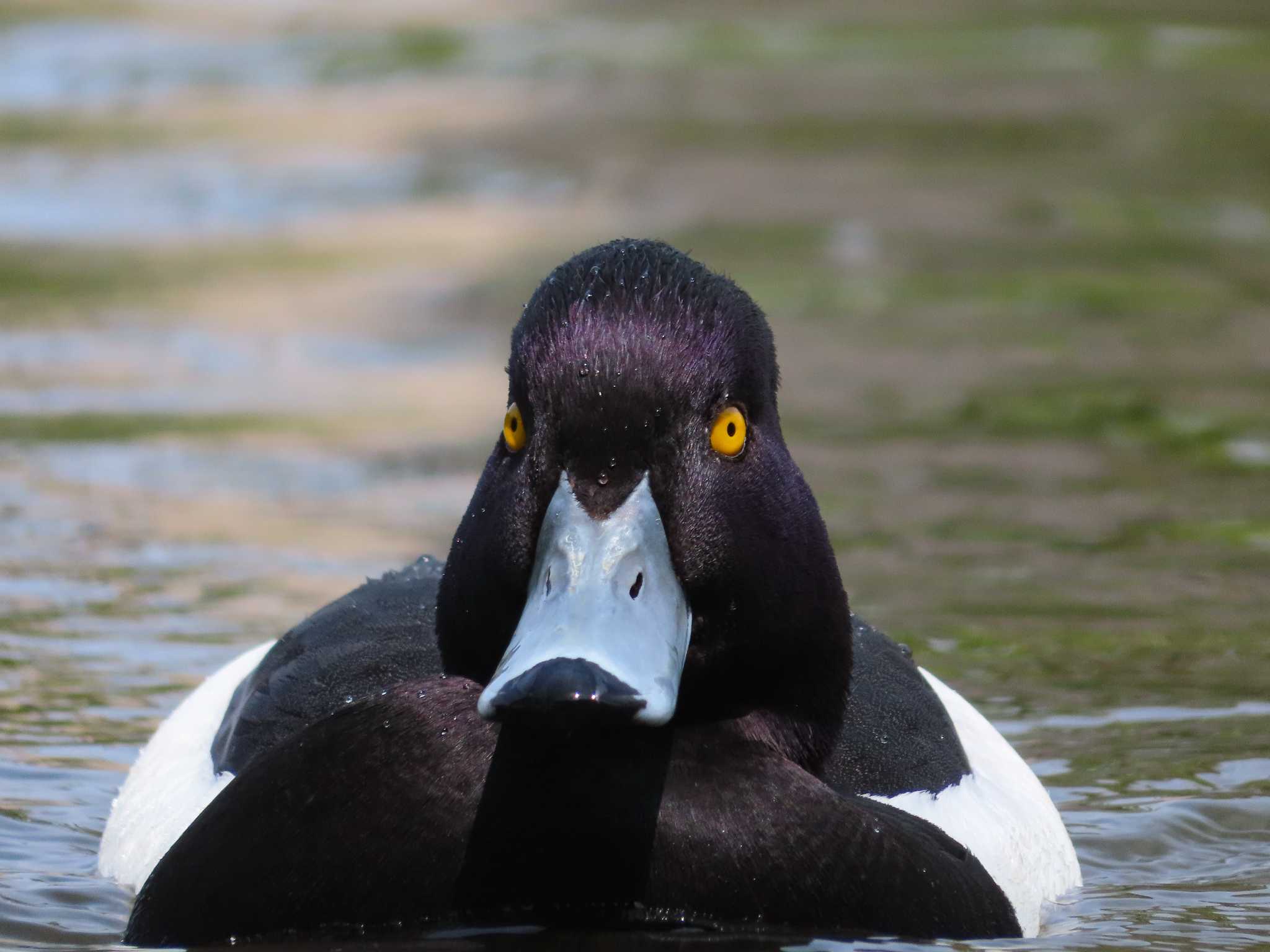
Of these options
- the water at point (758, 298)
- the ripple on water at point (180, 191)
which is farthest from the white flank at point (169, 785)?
the ripple on water at point (180, 191)

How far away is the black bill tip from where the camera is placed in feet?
13.0

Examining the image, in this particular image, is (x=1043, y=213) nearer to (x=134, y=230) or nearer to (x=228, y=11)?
(x=134, y=230)

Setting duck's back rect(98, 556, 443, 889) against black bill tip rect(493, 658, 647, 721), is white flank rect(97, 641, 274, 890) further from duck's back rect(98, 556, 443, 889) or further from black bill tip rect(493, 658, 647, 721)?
black bill tip rect(493, 658, 647, 721)

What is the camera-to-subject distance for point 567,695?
3.99 metres

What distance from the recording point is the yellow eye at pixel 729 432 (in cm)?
462

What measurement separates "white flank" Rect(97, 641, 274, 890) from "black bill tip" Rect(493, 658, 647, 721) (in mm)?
1553

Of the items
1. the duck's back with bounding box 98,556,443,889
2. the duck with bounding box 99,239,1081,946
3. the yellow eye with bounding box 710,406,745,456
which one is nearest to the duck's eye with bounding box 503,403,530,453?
the duck with bounding box 99,239,1081,946

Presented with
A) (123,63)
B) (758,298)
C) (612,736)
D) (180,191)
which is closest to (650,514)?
(612,736)

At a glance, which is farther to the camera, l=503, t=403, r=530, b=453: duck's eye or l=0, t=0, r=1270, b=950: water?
l=0, t=0, r=1270, b=950: water

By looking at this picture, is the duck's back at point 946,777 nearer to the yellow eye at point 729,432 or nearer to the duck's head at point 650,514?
the duck's head at point 650,514

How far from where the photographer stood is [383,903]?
4484mm

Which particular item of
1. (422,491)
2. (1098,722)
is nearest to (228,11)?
(422,491)

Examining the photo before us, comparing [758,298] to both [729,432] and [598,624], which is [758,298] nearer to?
[729,432]

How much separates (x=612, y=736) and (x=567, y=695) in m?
0.59
